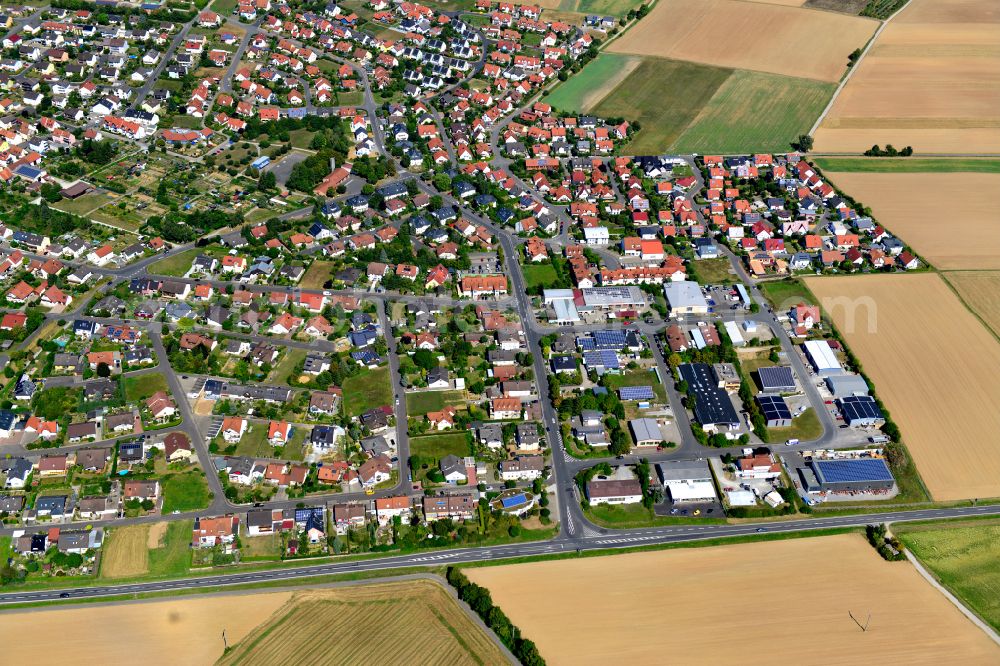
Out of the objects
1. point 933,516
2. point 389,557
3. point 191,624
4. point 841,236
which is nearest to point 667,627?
point 389,557

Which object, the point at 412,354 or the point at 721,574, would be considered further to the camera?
the point at 412,354

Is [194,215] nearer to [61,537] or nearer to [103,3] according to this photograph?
[61,537]

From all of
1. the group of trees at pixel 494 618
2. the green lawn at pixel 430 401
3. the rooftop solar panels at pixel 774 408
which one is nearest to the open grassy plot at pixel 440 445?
the green lawn at pixel 430 401

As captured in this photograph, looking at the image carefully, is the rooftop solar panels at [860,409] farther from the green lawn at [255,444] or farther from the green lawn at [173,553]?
Answer: the green lawn at [173,553]

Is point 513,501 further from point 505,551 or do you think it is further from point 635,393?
point 635,393

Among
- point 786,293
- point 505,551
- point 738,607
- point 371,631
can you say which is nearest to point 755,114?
point 786,293

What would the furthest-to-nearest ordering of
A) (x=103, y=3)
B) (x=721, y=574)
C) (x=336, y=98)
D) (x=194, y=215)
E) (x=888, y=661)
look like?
(x=103, y=3)
(x=336, y=98)
(x=194, y=215)
(x=721, y=574)
(x=888, y=661)
